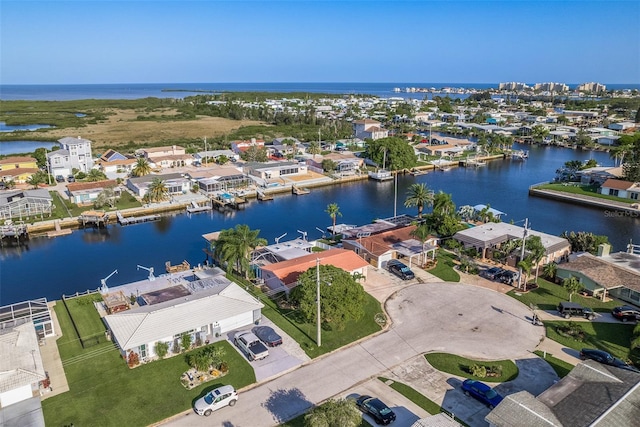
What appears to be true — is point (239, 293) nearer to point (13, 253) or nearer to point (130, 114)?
point (13, 253)

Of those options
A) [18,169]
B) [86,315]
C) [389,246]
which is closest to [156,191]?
[18,169]

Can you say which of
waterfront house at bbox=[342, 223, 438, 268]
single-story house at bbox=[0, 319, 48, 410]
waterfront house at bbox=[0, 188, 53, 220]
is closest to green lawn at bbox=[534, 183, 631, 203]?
Answer: waterfront house at bbox=[342, 223, 438, 268]

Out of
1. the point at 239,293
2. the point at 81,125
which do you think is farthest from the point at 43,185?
the point at 81,125

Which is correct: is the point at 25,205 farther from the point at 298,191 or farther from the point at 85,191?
the point at 298,191

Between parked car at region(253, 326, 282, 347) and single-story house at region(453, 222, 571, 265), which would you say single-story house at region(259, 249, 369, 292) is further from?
single-story house at region(453, 222, 571, 265)

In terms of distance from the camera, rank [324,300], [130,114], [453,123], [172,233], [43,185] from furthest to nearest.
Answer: [130,114] < [453,123] < [43,185] < [172,233] < [324,300]

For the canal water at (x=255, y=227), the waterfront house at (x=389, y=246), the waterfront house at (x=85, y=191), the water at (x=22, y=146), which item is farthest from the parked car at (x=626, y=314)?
the water at (x=22, y=146)
